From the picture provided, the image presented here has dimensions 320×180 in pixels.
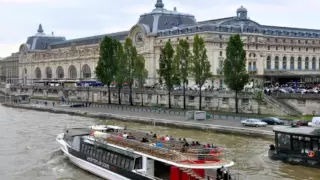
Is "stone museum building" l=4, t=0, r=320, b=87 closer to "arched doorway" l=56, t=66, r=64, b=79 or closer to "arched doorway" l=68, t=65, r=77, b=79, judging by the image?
"arched doorway" l=68, t=65, r=77, b=79

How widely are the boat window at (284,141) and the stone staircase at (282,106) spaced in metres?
24.3

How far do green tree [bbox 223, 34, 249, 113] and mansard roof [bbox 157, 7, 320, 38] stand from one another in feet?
93.5

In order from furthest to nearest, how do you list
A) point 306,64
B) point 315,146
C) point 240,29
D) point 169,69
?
point 306,64 < point 240,29 < point 169,69 < point 315,146

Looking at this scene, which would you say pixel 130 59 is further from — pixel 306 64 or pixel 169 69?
pixel 306 64

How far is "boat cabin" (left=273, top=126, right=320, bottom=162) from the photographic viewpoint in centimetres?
3362

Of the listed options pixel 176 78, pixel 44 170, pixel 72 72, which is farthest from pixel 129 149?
pixel 72 72

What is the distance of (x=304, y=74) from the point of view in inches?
3605

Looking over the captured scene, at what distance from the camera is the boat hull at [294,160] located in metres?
33.6

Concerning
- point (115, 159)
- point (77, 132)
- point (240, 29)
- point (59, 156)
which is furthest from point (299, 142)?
point (240, 29)

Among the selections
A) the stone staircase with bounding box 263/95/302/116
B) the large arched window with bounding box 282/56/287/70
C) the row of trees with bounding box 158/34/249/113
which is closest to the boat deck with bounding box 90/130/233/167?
the stone staircase with bounding box 263/95/302/116

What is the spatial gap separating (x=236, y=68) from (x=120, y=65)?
24562mm

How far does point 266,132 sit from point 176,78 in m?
27.9

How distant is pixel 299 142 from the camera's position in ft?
114

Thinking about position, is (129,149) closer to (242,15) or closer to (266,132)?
(266,132)
